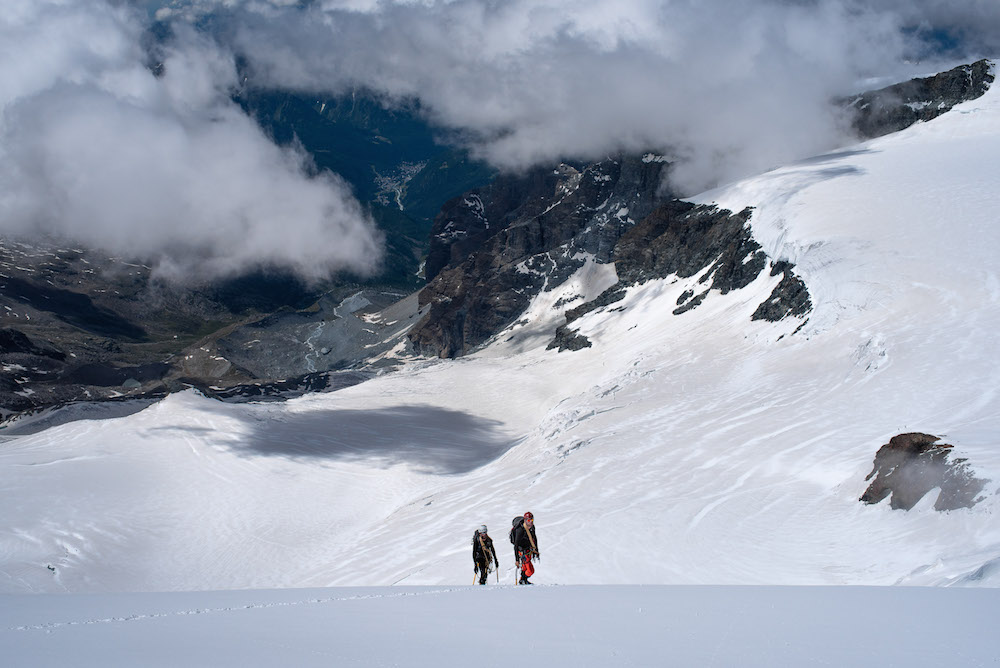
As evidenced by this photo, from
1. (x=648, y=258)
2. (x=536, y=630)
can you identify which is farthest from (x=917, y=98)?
(x=536, y=630)

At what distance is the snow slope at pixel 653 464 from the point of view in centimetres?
2698

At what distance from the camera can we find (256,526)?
45812 millimetres

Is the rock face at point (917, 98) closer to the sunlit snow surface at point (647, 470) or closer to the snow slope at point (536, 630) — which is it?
the sunlit snow surface at point (647, 470)

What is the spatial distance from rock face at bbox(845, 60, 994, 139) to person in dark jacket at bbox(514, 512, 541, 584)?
393ft

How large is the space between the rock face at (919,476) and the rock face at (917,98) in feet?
358

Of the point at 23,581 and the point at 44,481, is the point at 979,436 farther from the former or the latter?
the point at 44,481

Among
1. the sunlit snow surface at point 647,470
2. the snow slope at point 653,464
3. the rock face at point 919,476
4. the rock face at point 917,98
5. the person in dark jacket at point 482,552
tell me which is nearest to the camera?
the person in dark jacket at point 482,552

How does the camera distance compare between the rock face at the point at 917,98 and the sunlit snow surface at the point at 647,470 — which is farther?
the rock face at the point at 917,98

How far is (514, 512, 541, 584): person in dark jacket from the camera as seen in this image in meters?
21.6

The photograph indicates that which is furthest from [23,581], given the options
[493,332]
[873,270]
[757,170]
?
[493,332]

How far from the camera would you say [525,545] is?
21.8 meters

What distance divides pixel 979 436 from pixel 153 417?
50096 mm

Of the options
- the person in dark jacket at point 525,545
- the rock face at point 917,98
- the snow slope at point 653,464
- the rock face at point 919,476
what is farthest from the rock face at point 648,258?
the person in dark jacket at point 525,545

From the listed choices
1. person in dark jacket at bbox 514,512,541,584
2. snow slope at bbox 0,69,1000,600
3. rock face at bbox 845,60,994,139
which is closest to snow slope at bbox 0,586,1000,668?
person in dark jacket at bbox 514,512,541,584
